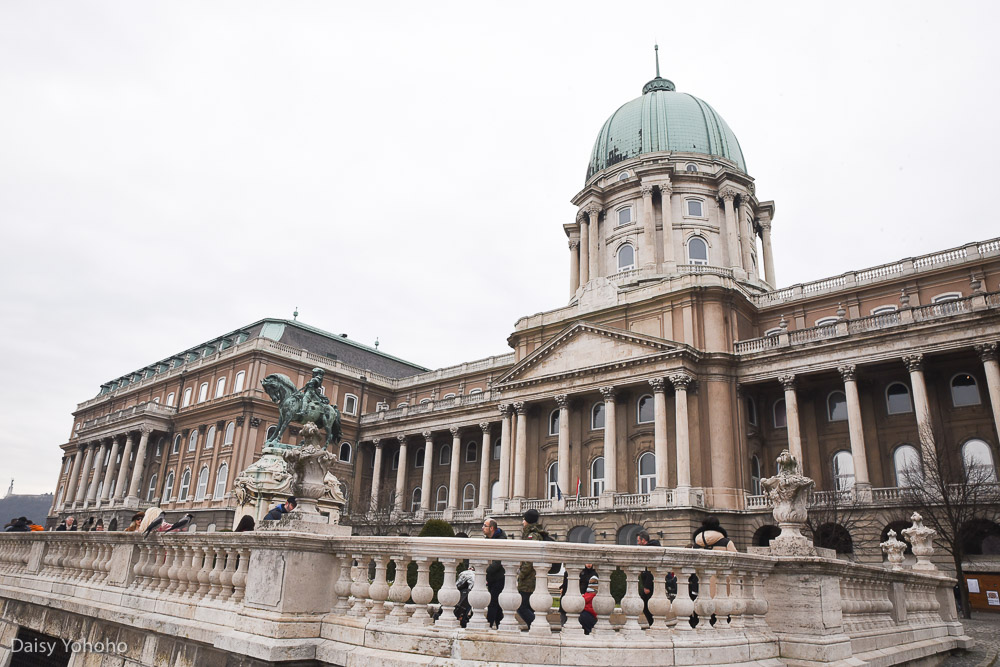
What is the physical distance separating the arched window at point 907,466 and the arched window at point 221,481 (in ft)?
149

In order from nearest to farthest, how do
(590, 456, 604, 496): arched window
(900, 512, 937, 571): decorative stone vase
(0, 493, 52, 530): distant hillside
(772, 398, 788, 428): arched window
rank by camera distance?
(900, 512, 937, 571): decorative stone vase < (772, 398, 788, 428): arched window < (590, 456, 604, 496): arched window < (0, 493, 52, 530): distant hillside

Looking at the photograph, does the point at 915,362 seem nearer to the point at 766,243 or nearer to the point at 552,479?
the point at 552,479

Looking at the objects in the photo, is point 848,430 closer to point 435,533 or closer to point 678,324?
point 678,324

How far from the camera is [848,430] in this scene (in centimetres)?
3662

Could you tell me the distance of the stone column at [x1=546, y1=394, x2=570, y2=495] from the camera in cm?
4062

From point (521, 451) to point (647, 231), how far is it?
65.6 ft

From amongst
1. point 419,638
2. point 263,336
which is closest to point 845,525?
point 419,638

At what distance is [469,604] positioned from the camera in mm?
7008

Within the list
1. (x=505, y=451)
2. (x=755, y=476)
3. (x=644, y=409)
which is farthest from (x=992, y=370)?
(x=505, y=451)

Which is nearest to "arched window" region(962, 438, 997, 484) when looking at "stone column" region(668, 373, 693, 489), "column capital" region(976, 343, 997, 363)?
"column capital" region(976, 343, 997, 363)

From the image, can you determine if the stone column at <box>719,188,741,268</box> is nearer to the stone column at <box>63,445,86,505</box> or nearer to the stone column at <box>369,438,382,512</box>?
the stone column at <box>369,438,382,512</box>

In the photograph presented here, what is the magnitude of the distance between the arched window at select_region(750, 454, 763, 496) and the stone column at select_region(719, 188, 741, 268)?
56.7 ft

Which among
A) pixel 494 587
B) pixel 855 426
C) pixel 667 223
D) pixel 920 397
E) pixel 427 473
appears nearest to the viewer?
pixel 494 587

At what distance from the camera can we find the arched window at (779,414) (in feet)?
131
